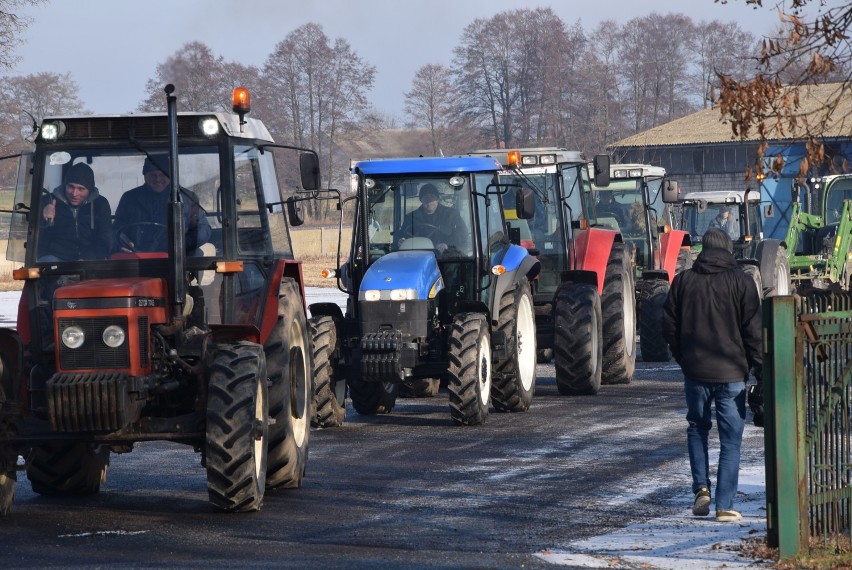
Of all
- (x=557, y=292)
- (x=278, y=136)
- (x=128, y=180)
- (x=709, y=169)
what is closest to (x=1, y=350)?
(x=128, y=180)

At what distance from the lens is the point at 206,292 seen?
30.3 ft

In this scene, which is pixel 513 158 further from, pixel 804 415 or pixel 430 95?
pixel 430 95

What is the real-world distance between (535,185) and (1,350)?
27.9ft

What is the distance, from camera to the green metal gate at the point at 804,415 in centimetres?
704

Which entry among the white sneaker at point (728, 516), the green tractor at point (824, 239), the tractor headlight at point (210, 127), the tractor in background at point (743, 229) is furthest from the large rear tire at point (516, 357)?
the green tractor at point (824, 239)

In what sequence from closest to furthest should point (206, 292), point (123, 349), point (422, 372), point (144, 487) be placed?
point (123, 349) < point (206, 292) < point (144, 487) < point (422, 372)

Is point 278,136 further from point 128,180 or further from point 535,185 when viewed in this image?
point 128,180

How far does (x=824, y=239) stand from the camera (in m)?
24.5

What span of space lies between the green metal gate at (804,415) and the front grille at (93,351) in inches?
147

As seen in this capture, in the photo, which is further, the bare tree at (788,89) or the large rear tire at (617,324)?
the large rear tire at (617,324)

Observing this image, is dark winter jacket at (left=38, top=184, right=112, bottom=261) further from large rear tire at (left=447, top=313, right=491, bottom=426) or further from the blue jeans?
large rear tire at (left=447, top=313, right=491, bottom=426)

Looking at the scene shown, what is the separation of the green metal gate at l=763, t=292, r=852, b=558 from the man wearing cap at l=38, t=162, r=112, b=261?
14.4ft

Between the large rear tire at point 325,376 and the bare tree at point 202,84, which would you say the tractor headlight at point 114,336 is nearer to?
the large rear tire at point 325,376

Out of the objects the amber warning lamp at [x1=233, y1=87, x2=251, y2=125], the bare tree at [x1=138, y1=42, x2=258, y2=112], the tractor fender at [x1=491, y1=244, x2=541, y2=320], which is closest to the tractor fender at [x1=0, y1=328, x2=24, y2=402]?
the amber warning lamp at [x1=233, y1=87, x2=251, y2=125]
